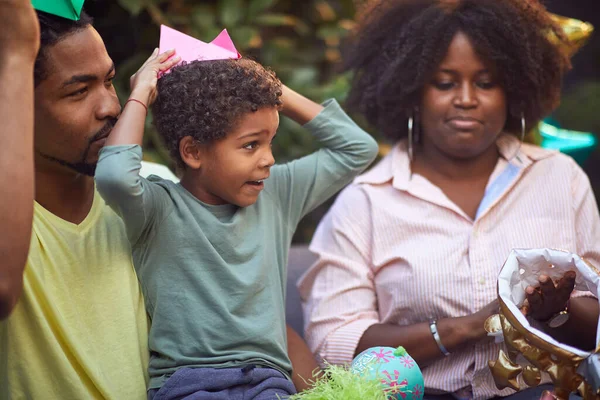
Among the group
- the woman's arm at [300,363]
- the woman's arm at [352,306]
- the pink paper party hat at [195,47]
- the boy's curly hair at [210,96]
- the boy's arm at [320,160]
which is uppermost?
the pink paper party hat at [195,47]

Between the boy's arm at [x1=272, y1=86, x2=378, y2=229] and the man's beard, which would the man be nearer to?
the man's beard

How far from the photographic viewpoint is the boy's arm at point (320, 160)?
233 centimetres

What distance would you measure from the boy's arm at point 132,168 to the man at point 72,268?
0.25 feet

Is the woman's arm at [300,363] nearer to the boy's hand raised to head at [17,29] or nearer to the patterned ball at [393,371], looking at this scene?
the patterned ball at [393,371]

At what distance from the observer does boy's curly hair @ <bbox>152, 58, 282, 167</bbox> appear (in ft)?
6.75

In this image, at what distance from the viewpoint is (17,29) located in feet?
5.43

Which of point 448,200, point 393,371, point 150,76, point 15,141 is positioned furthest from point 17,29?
point 448,200

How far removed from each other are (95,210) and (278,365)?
61cm

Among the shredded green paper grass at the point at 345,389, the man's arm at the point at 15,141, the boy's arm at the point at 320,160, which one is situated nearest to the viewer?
the man's arm at the point at 15,141

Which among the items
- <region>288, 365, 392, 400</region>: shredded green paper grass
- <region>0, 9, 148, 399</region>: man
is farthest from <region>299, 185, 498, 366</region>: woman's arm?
<region>0, 9, 148, 399</region>: man

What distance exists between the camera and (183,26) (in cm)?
437

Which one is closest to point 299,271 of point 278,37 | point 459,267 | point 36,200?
point 459,267

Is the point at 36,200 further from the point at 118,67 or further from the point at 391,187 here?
the point at 118,67

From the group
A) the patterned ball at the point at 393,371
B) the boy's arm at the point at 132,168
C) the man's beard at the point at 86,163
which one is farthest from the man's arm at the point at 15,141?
the patterned ball at the point at 393,371
